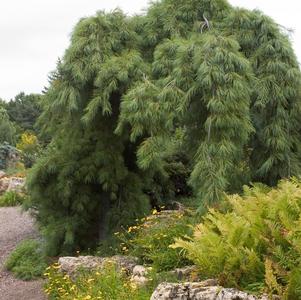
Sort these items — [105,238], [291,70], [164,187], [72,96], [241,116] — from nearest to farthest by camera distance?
1. [241,116]
2. [291,70]
3. [72,96]
4. [105,238]
5. [164,187]

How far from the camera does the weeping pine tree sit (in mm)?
5742

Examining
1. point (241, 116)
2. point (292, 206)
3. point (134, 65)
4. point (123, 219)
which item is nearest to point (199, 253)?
point (292, 206)

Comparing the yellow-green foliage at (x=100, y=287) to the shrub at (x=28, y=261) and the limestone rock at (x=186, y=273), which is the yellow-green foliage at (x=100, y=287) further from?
the shrub at (x=28, y=261)

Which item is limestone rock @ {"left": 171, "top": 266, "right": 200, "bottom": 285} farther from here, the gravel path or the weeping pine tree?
the gravel path

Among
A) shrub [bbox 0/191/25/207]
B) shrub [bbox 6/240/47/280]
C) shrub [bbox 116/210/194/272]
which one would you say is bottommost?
shrub [bbox 6/240/47/280]

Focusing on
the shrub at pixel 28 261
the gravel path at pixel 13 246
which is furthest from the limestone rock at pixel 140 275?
the shrub at pixel 28 261

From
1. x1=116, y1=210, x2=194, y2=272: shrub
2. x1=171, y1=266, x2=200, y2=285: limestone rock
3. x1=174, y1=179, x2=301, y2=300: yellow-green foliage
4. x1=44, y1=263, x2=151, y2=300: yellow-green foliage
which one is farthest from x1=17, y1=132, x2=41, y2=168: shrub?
x1=174, y1=179, x2=301, y2=300: yellow-green foliage

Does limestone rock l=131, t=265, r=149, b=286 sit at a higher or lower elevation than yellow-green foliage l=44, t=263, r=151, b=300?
higher

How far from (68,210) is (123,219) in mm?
932

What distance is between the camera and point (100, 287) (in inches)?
216

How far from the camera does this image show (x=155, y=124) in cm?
599

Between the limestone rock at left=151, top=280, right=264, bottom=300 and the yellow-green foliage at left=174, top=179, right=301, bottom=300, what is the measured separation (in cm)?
17

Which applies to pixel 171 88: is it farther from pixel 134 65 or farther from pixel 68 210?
pixel 68 210

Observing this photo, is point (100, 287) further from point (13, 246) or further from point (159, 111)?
point (13, 246)
